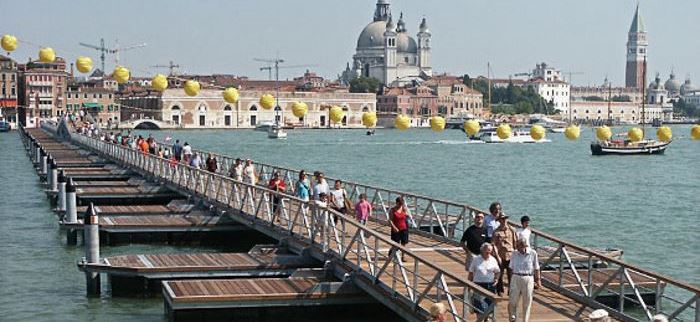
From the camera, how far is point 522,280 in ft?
45.0

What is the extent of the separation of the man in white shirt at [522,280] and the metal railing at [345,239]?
40cm

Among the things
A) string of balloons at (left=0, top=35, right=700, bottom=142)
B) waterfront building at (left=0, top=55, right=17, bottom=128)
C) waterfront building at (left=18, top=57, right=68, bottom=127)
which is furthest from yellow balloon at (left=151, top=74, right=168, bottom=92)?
waterfront building at (left=0, top=55, right=17, bottom=128)

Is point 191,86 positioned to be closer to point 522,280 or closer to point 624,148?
point 522,280

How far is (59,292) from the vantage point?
21.8m

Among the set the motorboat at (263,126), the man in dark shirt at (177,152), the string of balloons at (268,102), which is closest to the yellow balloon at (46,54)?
the string of balloons at (268,102)

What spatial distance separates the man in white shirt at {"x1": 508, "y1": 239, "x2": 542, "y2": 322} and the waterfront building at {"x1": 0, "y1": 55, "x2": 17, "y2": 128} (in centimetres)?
15168

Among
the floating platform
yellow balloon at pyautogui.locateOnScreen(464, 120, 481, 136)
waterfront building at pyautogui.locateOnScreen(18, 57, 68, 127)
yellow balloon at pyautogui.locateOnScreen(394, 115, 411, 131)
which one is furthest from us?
waterfront building at pyautogui.locateOnScreen(18, 57, 68, 127)

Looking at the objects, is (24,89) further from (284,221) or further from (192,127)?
(284,221)

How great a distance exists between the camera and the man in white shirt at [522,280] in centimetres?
1372

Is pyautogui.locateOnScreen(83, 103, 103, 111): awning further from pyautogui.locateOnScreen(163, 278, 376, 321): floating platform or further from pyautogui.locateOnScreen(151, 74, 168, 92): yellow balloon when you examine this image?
pyautogui.locateOnScreen(163, 278, 376, 321): floating platform

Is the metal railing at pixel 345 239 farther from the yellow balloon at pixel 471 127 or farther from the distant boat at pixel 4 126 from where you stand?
the distant boat at pixel 4 126

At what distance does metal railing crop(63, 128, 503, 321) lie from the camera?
14469 mm

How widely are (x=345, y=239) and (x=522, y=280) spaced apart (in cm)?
694

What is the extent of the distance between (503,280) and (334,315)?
2656 millimetres
